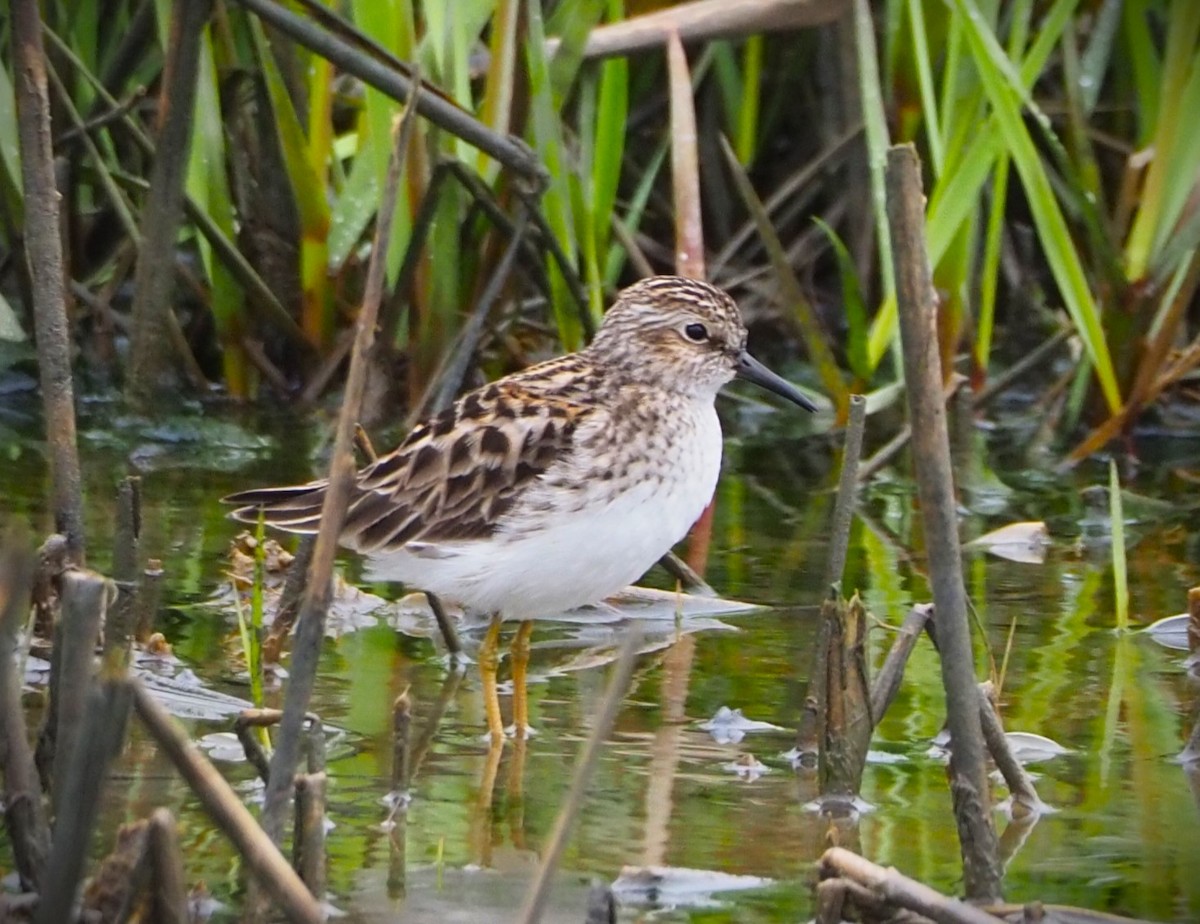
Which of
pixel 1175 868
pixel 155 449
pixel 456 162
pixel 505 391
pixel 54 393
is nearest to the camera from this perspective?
pixel 1175 868

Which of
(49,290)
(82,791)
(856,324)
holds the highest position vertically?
(856,324)

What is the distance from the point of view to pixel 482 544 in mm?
5105

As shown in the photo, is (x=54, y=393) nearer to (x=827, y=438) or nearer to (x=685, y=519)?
(x=685, y=519)

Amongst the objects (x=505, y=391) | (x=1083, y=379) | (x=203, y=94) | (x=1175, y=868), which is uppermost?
(x=203, y=94)

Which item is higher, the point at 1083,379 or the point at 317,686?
the point at 1083,379

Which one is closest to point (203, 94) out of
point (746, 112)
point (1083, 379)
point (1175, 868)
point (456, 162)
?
point (456, 162)

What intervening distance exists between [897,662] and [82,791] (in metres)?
1.92

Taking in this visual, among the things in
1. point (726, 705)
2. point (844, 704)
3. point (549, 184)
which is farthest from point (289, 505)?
point (549, 184)

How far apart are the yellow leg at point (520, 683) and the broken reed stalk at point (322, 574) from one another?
62.9 inches

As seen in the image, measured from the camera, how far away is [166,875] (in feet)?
9.79

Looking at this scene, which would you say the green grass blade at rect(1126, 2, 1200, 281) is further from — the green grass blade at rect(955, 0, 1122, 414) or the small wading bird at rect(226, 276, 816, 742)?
the small wading bird at rect(226, 276, 816, 742)

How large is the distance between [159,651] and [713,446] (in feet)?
4.73

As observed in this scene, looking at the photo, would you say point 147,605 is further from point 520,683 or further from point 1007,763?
point 1007,763

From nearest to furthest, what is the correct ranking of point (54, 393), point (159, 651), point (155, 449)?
1. point (54, 393)
2. point (159, 651)
3. point (155, 449)
